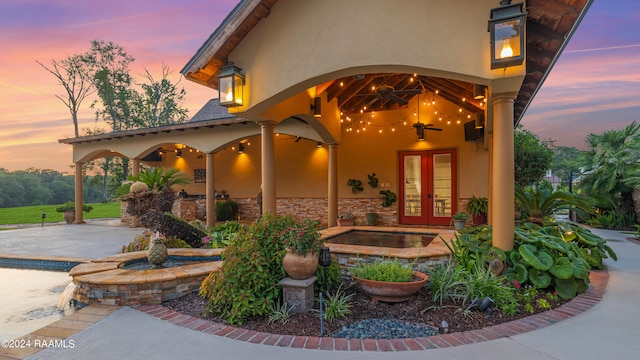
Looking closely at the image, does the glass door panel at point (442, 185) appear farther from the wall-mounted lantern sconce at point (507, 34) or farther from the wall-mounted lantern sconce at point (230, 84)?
the wall-mounted lantern sconce at point (230, 84)

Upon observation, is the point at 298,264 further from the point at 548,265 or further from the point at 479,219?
the point at 479,219

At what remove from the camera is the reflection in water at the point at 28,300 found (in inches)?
132

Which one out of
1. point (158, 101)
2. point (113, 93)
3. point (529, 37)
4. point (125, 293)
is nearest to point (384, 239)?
point (529, 37)

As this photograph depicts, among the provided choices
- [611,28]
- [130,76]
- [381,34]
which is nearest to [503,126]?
[381,34]

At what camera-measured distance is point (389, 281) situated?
357 centimetres

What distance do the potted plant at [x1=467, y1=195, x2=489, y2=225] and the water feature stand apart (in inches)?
102

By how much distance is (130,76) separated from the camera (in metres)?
25.2

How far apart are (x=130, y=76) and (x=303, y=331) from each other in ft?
92.4

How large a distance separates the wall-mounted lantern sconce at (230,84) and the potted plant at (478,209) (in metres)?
6.71

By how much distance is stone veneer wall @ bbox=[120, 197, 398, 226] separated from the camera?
34.6 ft

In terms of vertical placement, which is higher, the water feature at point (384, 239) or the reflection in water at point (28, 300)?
the water feature at point (384, 239)

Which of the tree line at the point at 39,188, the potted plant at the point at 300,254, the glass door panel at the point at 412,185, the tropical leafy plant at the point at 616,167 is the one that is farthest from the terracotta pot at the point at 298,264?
the tree line at the point at 39,188

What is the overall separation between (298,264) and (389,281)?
1041 millimetres

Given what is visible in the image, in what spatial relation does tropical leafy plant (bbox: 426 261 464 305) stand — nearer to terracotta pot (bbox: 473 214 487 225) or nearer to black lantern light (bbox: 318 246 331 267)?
black lantern light (bbox: 318 246 331 267)
